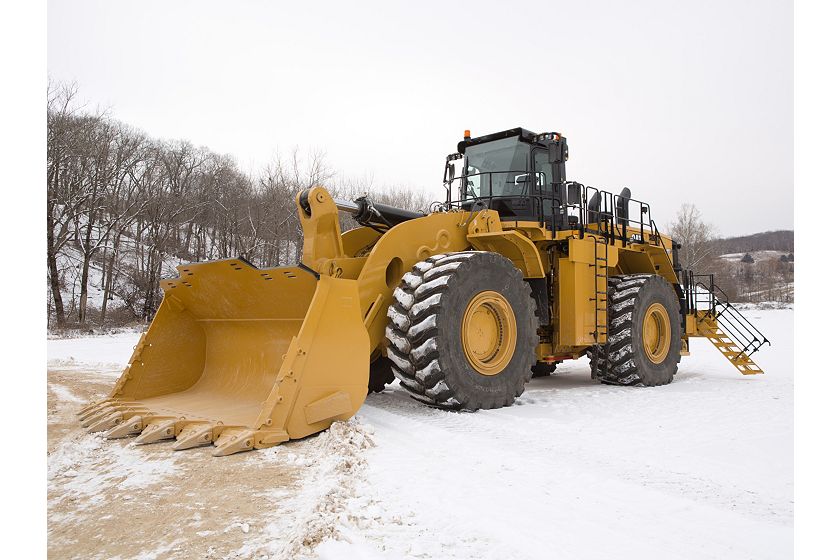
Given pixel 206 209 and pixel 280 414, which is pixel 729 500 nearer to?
pixel 280 414

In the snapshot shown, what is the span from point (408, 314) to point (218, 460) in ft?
7.46

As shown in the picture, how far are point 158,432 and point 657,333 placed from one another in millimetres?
7683

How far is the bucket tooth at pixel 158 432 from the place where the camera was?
4.32m

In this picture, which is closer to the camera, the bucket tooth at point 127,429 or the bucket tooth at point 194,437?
the bucket tooth at point 194,437

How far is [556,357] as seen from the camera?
798 centimetres

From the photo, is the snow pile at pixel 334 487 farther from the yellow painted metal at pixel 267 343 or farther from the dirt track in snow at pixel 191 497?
the yellow painted metal at pixel 267 343

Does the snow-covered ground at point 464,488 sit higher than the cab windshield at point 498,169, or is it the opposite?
the cab windshield at point 498,169

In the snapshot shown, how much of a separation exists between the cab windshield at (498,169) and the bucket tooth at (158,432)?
5011mm

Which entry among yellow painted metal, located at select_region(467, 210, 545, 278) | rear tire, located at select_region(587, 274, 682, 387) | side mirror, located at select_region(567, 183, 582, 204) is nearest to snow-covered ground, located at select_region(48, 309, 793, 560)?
yellow painted metal, located at select_region(467, 210, 545, 278)

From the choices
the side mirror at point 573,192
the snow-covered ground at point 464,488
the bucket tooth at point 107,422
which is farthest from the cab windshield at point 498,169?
the bucket tooth at point 107,422

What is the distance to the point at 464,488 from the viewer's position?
3424 millimetres

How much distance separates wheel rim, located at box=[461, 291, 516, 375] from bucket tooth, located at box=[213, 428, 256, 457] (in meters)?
2.45

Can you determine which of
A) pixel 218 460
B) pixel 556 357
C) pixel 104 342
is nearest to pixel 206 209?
pixel 104 342

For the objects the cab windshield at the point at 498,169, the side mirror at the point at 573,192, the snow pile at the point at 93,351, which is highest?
the cab windshield at the point at 498,169
